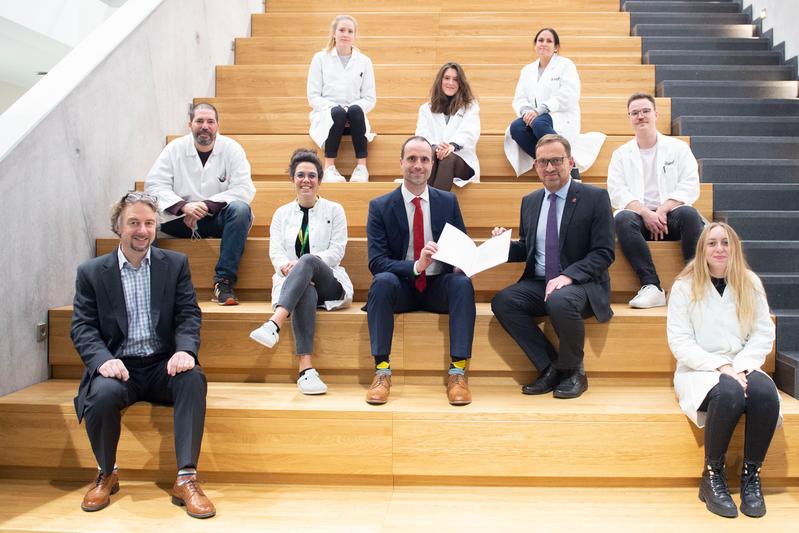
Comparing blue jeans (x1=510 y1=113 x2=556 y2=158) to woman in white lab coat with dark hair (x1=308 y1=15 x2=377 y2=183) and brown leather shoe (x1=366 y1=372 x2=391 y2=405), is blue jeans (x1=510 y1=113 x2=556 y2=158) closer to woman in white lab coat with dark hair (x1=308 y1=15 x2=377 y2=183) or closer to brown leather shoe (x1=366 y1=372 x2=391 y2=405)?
woman in white lab coat with dark hair (x1=308 y1=15 x2=377 y2=183)

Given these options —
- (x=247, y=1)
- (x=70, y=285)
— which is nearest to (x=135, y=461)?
(x=70, y=285)

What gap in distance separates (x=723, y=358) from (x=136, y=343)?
6.43 ft

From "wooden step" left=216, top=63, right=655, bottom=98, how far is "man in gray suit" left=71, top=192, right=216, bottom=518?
231cm

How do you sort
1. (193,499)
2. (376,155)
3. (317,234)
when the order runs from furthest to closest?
(376,155) → (317,234) → (193,499)

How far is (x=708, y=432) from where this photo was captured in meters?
2.22

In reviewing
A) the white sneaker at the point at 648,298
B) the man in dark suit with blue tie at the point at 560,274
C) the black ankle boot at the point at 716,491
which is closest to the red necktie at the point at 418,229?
the man in dark suit with blue tie at the point at 560,274

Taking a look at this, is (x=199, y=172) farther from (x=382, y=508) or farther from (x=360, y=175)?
(x=382, y=508)

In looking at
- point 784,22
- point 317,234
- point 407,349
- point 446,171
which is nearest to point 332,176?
point 446,171

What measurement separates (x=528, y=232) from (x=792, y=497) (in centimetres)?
127

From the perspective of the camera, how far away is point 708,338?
7.84ft

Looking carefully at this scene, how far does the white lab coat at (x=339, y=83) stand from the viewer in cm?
398

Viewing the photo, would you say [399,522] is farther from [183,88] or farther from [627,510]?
[183,88]

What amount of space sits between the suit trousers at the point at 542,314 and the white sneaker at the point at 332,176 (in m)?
1.30

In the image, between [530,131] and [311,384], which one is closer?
[311,384]
